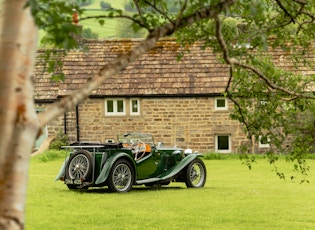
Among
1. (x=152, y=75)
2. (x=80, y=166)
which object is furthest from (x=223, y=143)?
(x=80, y=166)

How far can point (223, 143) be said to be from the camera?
143 ft

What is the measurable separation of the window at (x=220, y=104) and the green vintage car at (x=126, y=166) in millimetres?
19627

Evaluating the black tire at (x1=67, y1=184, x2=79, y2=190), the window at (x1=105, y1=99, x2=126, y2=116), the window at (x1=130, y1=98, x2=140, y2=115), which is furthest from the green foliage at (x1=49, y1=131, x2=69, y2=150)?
the black tire at (x1=67, y1=184, x2=79, y2=190)

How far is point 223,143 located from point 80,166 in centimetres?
2254

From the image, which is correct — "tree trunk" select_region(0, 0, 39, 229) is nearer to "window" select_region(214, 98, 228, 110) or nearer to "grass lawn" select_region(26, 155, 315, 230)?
"grass lawn" select_region(26, 155, 315, 230)

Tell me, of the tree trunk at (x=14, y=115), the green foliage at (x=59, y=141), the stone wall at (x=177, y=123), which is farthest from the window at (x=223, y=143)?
the tree trunk at (x=14, y=115)

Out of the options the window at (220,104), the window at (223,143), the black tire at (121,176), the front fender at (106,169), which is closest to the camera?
the front fender at (106,169)

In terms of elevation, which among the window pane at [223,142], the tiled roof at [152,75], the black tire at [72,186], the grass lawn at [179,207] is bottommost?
the grass lawn at [179,207]

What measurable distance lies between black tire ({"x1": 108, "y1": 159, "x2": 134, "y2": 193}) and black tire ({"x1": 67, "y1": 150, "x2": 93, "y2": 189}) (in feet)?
1.66

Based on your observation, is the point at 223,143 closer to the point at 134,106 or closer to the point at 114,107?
the point at 134,106

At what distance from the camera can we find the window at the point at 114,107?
44469mm

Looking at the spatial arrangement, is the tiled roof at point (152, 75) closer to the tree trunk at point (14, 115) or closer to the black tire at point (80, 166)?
the black tire at point (80, 166)

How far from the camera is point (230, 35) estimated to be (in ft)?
41.6

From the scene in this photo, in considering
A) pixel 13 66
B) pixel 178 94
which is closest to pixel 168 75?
pixel 178 94
